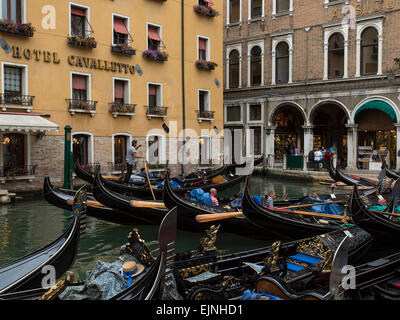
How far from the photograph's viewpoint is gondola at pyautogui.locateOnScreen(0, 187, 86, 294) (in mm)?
2369

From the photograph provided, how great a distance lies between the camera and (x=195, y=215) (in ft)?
14.8

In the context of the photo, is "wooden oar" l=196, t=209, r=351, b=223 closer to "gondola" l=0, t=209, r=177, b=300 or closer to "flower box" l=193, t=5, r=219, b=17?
"gondola" l=0, t=209, r=177, b=300

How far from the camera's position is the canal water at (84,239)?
14.5 feet

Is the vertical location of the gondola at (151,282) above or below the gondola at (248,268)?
above

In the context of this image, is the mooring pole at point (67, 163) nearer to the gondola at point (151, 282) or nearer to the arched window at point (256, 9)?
the gondola at point (151, 282)

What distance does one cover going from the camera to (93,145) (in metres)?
8.85

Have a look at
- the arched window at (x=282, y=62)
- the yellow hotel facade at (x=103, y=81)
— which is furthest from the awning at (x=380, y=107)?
the yellow hotel facade at (x=103, y=81)

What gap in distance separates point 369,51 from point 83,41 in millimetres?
7501

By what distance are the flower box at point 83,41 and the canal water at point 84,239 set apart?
331 cm

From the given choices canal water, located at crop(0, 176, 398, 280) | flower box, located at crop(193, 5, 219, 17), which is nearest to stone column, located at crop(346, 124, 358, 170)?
flower box, located at crop(193, 5, 219, 17)

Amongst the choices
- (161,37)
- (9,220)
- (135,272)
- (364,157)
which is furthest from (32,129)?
(364,157)

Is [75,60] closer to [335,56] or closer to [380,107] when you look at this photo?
[335,56]

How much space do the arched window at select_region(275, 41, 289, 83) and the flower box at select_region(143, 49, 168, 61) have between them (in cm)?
460

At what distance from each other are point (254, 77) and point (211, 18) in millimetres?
3095
